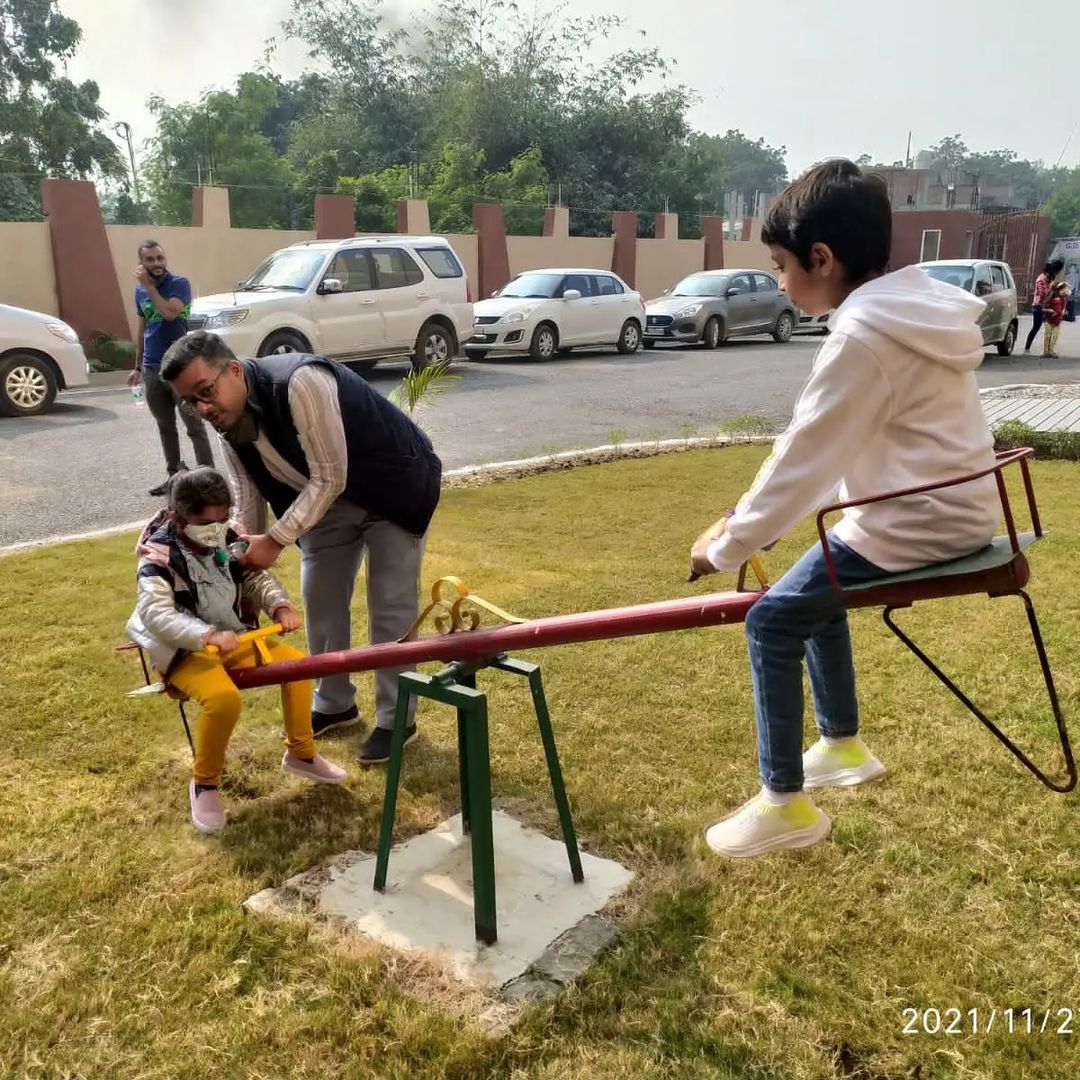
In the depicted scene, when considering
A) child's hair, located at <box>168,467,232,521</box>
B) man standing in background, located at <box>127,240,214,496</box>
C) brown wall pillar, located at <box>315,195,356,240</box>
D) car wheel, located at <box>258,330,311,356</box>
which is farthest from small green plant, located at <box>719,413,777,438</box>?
brown wall pillar, located at <box>315,195,356,240</box>

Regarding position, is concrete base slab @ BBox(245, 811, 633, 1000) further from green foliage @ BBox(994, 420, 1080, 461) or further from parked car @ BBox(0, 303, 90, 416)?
parked car @ BBox(0, 303, 90, 416)

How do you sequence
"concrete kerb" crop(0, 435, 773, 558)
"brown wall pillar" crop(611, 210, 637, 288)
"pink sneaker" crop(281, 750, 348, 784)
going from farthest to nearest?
1. "brown wall pillar" crop(611, 210, 637, 288)
2. "concrete kerb" crop(0, 435, 773, 558)
3. "pink sneaker" crop(281, 750, 348, 784)

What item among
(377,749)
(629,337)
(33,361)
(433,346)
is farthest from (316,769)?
(629,337)

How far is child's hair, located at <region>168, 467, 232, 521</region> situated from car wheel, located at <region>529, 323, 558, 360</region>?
1294cm

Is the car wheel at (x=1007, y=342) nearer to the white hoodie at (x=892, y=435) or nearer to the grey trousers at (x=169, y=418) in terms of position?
the grey trousers at (x=169, y=418)

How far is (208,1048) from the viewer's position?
2.22m

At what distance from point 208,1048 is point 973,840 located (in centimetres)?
209

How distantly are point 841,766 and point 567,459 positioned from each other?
582cm

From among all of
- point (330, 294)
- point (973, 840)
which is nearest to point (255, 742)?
point (973, 840)

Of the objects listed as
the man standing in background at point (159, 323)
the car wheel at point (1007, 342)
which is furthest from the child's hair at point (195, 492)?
the car wheel at point (1007, 342)

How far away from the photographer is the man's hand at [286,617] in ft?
10.1

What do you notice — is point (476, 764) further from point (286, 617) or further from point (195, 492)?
point (195, 492)

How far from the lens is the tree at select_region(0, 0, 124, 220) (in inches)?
1029

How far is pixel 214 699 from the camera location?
297 centimetres
